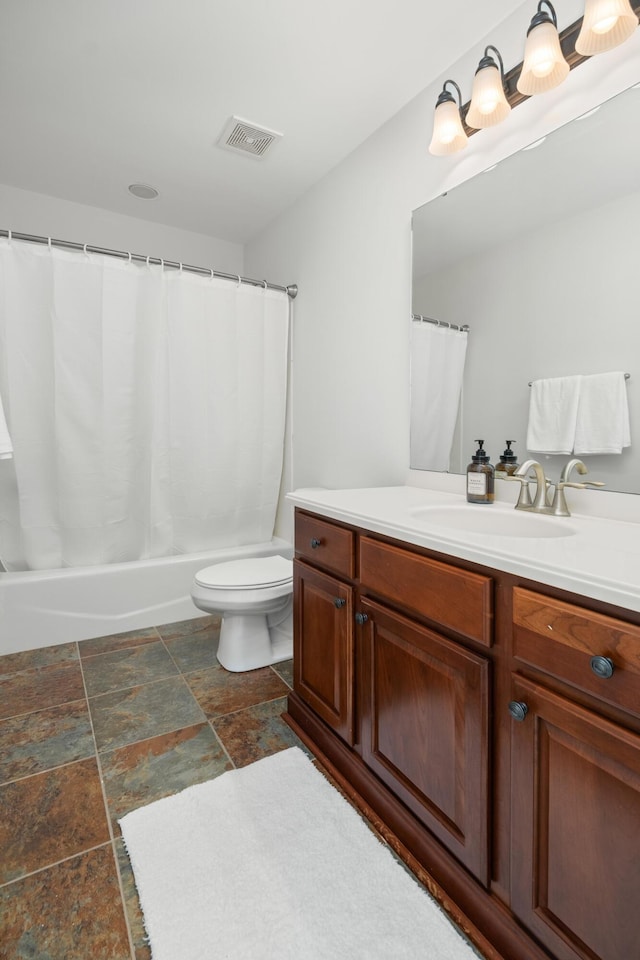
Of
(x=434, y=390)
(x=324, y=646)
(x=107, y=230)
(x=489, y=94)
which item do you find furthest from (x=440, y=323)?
(x=107, y=230)

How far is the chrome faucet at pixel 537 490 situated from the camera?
1.34 m

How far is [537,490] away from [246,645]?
1.40m

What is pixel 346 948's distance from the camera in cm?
95

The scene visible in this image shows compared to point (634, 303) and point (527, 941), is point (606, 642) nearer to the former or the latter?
point (527, 941)

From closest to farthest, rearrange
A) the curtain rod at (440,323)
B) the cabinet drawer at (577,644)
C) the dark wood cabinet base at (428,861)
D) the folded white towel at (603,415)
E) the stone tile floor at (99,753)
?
the cabinet drawer at (577,644) → the dark wood cabinet base at (428,861) → the stone tile floor at (99,753) → the folded white towel at (603,415) → the curtain rod at (440,323)

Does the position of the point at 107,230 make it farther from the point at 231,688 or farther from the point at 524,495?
the point at 524,495

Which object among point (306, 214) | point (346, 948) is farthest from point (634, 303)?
point (306, 214)

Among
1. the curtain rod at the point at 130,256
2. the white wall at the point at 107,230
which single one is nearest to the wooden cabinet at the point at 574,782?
the curtain rod at the point at 130,256

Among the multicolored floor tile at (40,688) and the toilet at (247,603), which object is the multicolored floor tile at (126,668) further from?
the toilet at (247,603)

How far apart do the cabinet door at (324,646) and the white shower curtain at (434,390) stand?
2.19ft

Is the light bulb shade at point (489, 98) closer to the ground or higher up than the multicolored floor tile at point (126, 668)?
higher up

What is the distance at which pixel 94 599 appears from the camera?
241 centimetres

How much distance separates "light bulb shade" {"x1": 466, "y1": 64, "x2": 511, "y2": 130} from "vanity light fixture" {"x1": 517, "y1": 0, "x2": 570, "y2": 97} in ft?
0.37

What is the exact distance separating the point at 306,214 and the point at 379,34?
1.04 metres
